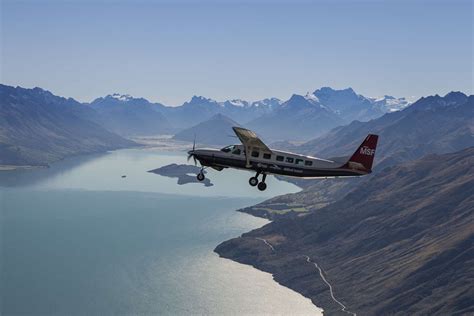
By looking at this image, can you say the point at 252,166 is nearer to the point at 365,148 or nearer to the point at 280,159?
the point at 280,159

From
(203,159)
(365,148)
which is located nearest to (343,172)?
(365,148)

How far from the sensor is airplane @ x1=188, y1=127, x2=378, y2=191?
8625cm

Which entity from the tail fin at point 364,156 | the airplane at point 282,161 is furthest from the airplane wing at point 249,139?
the tail fin at point 364,156

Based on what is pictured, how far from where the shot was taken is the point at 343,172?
293 feet

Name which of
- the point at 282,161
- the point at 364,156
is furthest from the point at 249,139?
the point at 364,156

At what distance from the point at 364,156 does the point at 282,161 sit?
13.8 m

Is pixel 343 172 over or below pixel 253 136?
→ below

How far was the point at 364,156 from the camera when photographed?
291 ft

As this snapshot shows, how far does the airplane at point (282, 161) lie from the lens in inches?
3396

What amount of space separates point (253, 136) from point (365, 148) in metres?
19.4

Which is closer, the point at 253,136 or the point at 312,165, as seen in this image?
the point at 253,136

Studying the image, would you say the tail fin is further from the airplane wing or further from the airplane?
the airplane wing

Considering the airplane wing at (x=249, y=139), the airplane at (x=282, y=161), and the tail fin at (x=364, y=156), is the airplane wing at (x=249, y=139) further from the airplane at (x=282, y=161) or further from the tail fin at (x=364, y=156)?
the tail fin at (x=364, y=156)

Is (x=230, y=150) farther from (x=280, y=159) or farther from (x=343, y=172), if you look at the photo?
(x=343, y=172)
